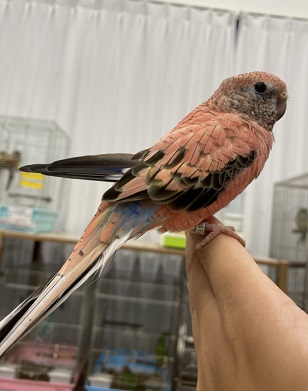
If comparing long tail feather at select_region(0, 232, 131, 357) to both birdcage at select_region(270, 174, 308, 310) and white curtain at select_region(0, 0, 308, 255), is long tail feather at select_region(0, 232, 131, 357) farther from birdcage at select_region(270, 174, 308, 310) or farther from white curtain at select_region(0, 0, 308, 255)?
white curtain at select_region(0, 0, 308, 255)

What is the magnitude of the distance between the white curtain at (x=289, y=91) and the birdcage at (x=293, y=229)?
0.21ft

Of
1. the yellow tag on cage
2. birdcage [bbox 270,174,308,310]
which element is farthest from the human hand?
the yellow tag on cage

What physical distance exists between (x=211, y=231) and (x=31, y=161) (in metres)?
1.42

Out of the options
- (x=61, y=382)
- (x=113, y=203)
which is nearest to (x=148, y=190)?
(x=113, y=203)

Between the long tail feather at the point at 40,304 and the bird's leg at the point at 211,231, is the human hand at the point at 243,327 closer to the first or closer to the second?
the bird's leg at the point at 211,231

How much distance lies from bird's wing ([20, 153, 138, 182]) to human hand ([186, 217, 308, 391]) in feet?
0.56

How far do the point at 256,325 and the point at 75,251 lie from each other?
26 centimetres

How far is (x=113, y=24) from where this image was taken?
2.00 meters

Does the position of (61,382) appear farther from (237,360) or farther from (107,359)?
(237,360)

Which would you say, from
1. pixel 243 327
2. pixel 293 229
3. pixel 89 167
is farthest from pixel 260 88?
pixel 293 229

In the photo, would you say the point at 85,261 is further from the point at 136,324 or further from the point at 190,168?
the point at 136,324

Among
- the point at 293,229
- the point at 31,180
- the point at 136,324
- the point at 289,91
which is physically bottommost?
the point at 136,324

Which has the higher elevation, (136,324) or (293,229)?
(293,229)

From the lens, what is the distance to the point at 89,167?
0.54 m
